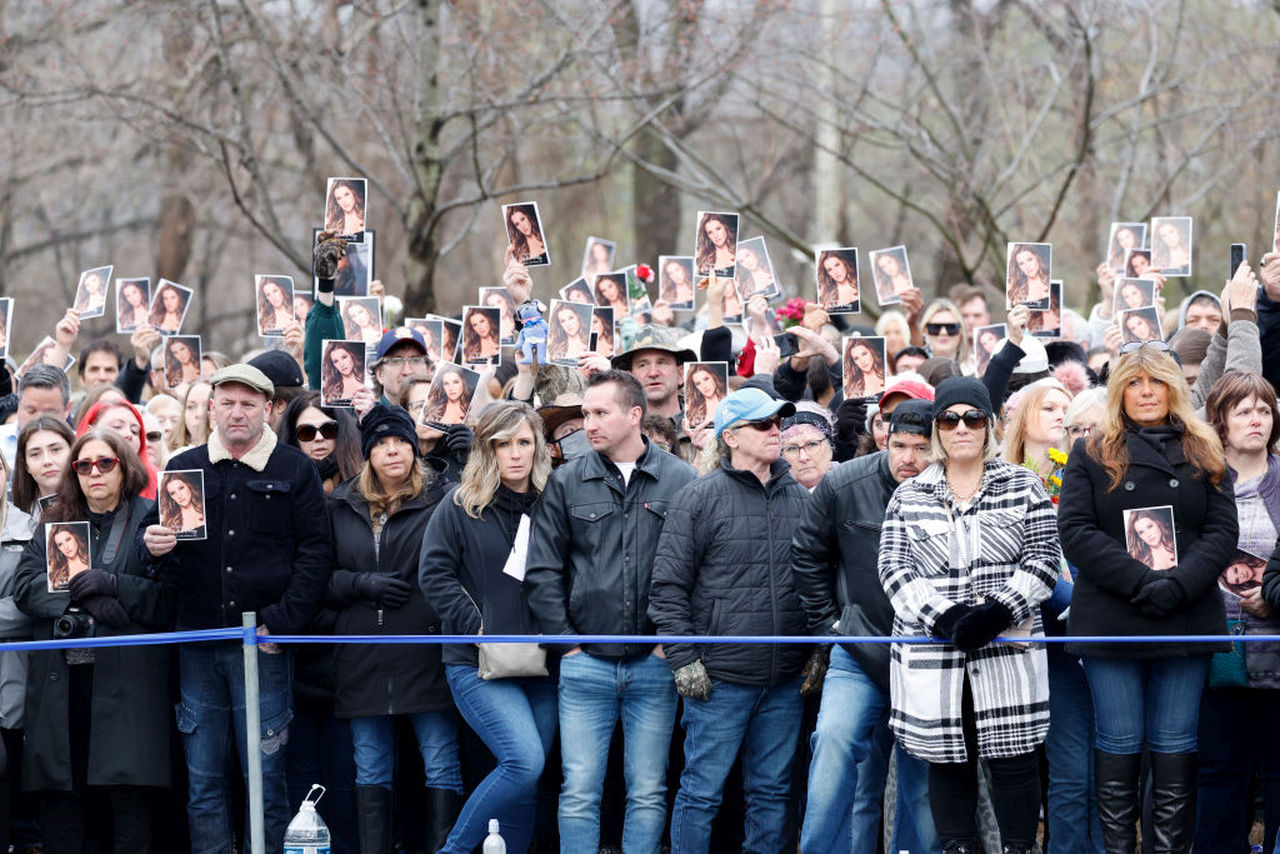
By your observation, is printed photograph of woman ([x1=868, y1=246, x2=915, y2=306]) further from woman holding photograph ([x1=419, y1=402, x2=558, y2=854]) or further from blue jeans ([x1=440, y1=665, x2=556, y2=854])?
blue jeans ([x1=440, y1=665, x2=556, y2=854])

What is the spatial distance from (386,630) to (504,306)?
11.1 ft

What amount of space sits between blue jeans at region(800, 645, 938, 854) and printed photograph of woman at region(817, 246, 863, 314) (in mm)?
3197

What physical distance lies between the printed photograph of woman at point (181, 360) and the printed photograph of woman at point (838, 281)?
12.7 feet

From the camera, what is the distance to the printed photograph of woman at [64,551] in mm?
7508

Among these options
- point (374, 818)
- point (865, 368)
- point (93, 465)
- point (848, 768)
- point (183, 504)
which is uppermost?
point (865, 368)

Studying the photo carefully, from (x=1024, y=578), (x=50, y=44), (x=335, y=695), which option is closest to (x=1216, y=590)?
(x=1024, y=578)

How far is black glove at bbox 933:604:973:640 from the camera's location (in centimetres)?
646

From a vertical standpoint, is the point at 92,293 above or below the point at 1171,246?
below

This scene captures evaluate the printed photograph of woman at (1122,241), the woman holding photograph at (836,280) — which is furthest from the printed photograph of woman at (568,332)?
the printed photograph of woman at (1122,241)

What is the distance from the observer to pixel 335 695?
7.71m

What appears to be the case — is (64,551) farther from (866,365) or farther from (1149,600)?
(1149,600)

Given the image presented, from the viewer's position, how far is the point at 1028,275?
966 cm

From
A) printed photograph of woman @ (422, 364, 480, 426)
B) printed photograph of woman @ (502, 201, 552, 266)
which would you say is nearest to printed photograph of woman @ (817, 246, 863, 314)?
printed photograph of woman @ (502, 201, 552, 266)

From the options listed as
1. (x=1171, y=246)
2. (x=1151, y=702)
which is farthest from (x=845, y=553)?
(x=1171, y=246)
